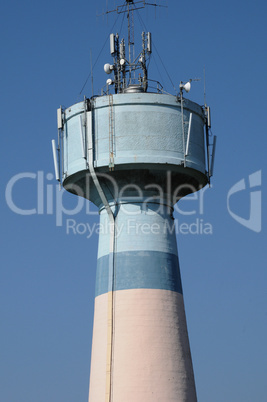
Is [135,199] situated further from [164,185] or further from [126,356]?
[126,356]

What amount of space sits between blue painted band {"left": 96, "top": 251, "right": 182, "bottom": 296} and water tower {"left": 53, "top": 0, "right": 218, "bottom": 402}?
0.04 m

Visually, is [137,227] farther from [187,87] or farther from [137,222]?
[187,87]

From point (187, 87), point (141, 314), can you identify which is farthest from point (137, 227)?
point (187, 87)

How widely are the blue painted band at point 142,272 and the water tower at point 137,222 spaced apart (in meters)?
0.04

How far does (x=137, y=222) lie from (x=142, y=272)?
2042 mm

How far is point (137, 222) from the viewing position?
114 feet

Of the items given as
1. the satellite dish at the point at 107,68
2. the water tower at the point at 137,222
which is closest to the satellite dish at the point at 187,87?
the water tower at the point at 137,222

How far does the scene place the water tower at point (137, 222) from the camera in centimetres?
3300

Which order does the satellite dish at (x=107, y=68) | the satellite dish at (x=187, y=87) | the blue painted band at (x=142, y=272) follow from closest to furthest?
the blue painted band at (x=142, y=272) < the satellite dish at (x=187, y=87) < the satellite dish at (x=107, y=68)

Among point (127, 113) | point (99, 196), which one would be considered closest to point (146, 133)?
point (127, 113)

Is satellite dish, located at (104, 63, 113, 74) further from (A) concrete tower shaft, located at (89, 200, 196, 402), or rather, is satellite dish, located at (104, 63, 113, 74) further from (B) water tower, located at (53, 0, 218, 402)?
(A) concrete tower shaft, located at (89, 200, 196, 402)

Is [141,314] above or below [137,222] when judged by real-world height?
below

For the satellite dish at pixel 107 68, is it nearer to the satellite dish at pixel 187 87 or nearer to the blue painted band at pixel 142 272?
the satellite dish at pixel 187 87

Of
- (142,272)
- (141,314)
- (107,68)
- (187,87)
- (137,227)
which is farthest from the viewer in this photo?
(107,68)
